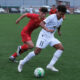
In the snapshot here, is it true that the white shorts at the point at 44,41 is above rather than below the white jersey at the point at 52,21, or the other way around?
below

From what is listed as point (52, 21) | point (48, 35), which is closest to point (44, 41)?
point (48, 35)

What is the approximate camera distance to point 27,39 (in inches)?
293

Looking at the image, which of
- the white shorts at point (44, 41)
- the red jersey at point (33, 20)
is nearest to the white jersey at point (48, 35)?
the white shorts at point (44, 41)

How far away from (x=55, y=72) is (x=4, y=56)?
246 cm

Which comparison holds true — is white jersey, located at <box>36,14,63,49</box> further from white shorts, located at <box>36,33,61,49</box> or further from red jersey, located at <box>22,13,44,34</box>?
→ red jersey, located at <box>22,13,44,34</box>

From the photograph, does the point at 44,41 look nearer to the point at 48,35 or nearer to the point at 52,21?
the point at 48,35

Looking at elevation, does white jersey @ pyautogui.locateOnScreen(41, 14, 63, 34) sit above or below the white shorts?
above

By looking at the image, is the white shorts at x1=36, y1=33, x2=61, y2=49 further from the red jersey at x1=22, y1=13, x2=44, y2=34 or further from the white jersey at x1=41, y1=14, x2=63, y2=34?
the red jersey at x1=22, y1=13, x2=44, y2=34

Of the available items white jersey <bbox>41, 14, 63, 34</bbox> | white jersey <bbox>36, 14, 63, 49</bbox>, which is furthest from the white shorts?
white jersey <bbox>41, 14, 63, 34</bbox>

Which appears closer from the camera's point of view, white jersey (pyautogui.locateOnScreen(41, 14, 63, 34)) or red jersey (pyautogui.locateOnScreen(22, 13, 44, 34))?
white jersey (pyautogui.locateOnScreen(41, 14, 63, 34))

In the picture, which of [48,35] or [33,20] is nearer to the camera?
[48,35]

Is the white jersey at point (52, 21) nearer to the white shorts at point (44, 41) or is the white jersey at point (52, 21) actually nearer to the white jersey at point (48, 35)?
the white jersey at point (48, 35)

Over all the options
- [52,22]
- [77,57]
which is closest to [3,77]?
[52,22]

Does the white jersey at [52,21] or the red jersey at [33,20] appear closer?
the white jersey at [52,21]
